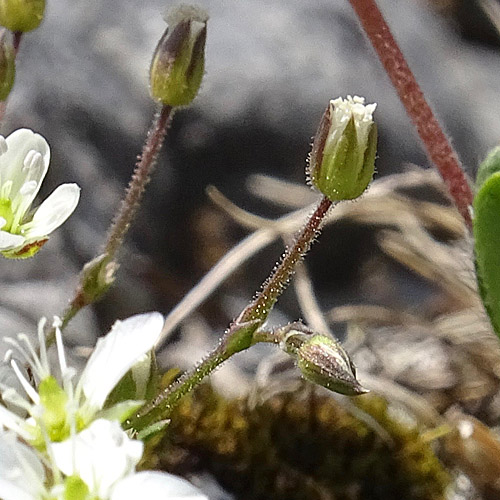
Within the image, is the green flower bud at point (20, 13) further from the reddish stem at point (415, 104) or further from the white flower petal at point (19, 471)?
the white flower petal at point (19, 471)

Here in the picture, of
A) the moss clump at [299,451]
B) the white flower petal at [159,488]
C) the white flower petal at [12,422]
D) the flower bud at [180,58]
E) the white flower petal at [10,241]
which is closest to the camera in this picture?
the white flower petal at [159,488]

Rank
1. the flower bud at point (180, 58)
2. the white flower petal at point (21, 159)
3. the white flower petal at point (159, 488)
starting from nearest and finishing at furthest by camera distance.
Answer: the white flower petal at point (159, 488)
the white flower petal at point (21, 159)
the flower bud at point (180, 58)


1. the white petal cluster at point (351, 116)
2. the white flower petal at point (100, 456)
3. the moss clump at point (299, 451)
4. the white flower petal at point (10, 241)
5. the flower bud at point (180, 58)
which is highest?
the white petal cluster at point (351, 116)

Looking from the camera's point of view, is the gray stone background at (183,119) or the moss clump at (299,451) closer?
the moss clump at (299,451)

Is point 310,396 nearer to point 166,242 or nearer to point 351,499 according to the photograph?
point 351,499

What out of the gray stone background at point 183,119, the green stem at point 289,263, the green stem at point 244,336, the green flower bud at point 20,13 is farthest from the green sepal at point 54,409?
the gray stone background at point 183,119

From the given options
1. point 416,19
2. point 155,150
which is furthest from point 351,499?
point 416,19

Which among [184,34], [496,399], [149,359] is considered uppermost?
[184,34]

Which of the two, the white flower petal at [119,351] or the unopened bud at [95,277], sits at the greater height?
the white flower petal at [119,351]
